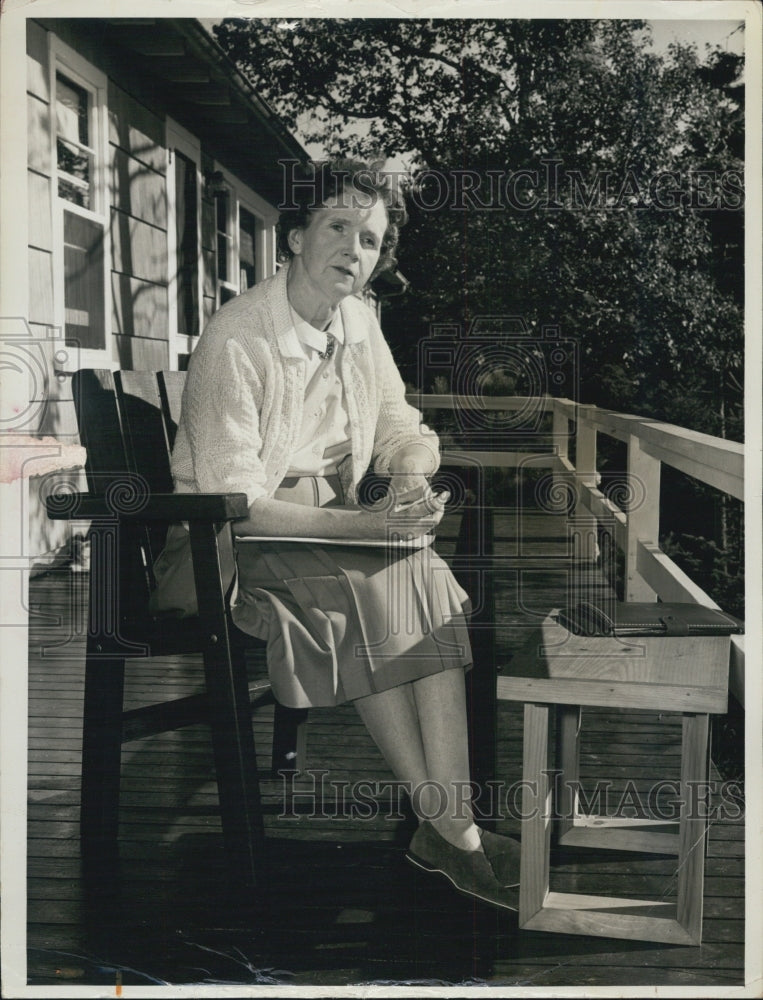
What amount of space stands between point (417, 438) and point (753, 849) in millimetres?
1097

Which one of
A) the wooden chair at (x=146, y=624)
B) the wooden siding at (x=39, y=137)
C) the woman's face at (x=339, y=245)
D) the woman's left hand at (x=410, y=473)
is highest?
the wooden siding at (x=39, y=137)

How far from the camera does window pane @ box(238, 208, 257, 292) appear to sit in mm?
2385

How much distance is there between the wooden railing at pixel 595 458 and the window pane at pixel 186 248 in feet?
1.87

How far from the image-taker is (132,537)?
91.8 inches

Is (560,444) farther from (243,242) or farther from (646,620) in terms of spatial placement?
(243,242)

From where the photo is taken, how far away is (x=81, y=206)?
246 centimetres

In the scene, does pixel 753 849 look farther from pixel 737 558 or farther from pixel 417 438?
pixel 417 438

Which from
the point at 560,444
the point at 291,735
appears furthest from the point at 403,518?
the point at 291,735

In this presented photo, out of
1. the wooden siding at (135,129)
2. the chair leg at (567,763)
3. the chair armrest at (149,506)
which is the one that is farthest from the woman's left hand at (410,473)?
the wooden siding at (135,129)

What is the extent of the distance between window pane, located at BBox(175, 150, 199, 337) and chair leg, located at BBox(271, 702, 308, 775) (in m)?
0.96

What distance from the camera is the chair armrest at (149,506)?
2145mm

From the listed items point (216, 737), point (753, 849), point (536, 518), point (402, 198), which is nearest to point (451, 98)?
point (402, 198)

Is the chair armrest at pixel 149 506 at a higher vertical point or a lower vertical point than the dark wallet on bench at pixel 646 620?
higher

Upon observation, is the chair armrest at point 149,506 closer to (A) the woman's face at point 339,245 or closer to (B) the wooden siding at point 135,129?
(A) the woman's face at point 339,245
